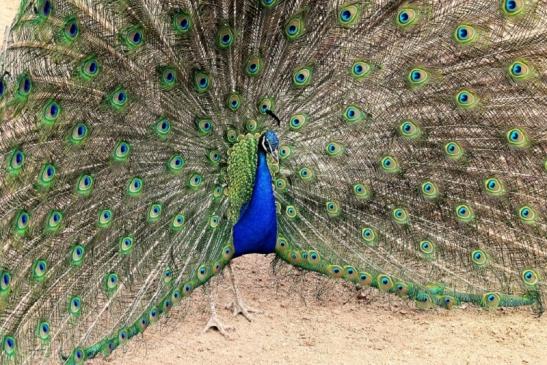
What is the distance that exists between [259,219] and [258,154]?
37 cm

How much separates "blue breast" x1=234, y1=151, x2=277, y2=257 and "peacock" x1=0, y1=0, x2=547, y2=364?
0.01 m

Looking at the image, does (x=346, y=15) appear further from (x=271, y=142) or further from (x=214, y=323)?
(x=214, y=323)

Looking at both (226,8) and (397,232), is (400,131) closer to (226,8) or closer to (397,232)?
(397,232)

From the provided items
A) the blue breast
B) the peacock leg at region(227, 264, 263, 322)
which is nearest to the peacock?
the blue breast

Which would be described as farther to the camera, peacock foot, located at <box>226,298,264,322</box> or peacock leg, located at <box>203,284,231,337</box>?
peacock foot, located at <box>226,298,264,322</box>

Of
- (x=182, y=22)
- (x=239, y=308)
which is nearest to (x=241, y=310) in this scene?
(x=239, y=308)

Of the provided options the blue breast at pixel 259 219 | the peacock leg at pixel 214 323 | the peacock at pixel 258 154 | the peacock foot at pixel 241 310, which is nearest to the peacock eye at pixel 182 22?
the peacock at pixel 258 154

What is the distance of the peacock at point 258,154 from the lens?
3.07 metres

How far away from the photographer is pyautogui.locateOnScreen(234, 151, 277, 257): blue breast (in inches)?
149

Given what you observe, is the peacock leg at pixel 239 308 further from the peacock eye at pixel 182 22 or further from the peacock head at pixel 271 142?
the peacock eye at pixel 182 22

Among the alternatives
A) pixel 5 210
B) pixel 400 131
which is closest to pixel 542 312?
pixel 400 131

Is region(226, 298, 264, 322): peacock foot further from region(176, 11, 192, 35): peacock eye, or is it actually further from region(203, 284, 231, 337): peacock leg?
region(176, 11, 192, 35): peacock eye

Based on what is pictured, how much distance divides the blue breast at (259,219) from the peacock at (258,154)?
0.03ft

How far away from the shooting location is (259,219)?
387 centimetres
